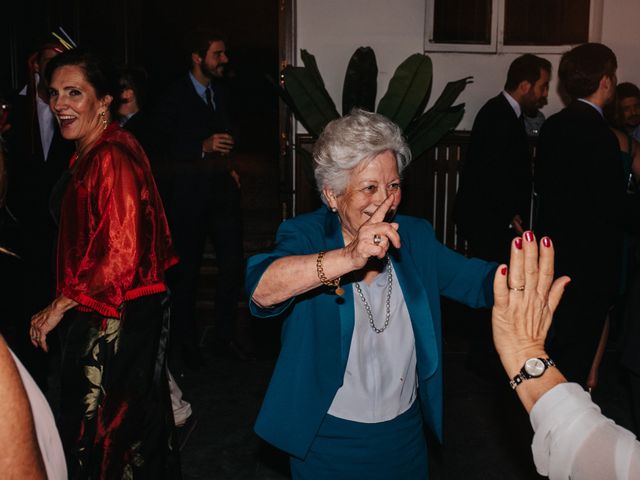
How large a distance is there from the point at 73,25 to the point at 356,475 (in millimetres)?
5532

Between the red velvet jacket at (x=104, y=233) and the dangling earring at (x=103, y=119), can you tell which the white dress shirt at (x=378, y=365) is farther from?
the dangling earring at (x=103, y=119)

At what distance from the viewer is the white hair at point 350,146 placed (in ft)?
6.85

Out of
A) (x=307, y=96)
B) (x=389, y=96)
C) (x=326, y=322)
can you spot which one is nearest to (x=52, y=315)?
(x=326, y=322)

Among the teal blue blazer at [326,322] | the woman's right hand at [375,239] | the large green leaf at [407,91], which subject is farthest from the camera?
the large green leaf at [407,91]

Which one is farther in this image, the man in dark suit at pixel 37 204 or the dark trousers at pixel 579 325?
the man in dark suit at pixel 37 204

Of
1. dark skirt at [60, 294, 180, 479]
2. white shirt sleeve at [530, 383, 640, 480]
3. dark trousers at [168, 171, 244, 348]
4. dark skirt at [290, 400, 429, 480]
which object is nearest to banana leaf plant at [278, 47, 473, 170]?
dark trousers at [168, 171, 244, 348]

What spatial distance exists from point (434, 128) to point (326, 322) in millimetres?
3672

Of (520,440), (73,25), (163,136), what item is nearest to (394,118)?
(163,136)

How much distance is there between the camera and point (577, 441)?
1.06 m

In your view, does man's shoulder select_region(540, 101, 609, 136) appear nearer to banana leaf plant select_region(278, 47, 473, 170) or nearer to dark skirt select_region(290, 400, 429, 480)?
banana leaf plant select_region(278, 47, 473, 170)

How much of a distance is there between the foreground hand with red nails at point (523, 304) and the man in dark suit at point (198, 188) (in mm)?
3560

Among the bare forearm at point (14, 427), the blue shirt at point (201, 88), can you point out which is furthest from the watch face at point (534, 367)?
the blue shirt at point (201, 88)

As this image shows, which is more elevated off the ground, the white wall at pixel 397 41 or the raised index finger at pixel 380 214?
the white wall at pixel 397 41

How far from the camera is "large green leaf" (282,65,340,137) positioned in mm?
5262
